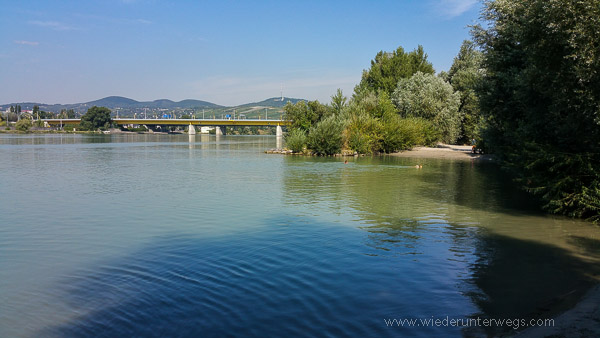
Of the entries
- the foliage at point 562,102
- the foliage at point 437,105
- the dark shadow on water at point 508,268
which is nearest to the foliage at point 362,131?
the foliage at point 437,105

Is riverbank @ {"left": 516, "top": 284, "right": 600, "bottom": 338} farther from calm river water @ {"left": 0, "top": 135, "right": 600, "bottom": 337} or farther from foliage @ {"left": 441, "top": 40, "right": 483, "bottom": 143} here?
foliage @ {"left": 441, "top": 40, "right": 483, "bottom": 143}

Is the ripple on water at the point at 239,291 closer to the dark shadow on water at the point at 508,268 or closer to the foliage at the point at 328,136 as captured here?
the dark shadow on water at the point at 508,268

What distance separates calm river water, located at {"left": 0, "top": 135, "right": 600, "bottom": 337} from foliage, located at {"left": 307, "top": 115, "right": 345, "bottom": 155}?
3342 centimetres

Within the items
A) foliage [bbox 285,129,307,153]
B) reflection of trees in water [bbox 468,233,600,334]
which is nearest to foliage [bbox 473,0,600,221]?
reflection of trees in water [bbox 468,233,600,334]

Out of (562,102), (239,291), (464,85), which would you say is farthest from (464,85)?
(239,291)

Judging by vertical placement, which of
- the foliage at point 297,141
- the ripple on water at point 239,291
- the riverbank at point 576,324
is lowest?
the ripple on water at point 239,291

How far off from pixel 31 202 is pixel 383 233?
18.1m

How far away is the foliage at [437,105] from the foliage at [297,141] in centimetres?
1879

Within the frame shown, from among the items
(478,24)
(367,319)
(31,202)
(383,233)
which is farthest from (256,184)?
(367,319)

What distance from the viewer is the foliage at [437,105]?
70.0 m

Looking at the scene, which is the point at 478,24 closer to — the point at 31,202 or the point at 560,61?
the point at 560,61

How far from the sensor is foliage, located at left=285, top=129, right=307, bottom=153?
64.0 metres

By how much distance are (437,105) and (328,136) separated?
20950mm

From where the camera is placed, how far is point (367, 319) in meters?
8.88
